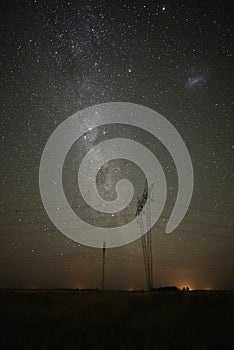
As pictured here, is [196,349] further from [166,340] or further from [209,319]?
[209,319]

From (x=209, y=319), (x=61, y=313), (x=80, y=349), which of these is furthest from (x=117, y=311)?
(x=80, y=349)

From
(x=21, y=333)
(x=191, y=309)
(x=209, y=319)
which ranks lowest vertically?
(x=21, y=333)

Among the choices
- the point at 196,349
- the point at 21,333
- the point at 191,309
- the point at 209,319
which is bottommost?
the point at 196,349

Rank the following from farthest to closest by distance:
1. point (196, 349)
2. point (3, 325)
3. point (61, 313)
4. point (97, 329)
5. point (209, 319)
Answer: point (61, 313)
point (209, 319)
point (3, 325)
point (97, 329)
point (196, 349)

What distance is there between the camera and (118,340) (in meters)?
8.85

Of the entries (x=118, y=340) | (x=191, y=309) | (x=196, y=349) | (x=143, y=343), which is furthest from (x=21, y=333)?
(x=191, y=309)

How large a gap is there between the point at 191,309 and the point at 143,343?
245 inches

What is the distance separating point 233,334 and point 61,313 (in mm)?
7075

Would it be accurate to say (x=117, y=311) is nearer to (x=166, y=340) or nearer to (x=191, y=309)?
(x=191, y=309)

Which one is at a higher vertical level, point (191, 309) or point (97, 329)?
point (191, 309)

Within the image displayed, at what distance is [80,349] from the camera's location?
315 inches

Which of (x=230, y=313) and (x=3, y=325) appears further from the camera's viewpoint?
(x=230, y=313)

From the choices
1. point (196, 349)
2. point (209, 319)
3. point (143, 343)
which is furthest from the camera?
point (209, 319)

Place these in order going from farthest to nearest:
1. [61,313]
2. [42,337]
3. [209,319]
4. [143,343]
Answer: [61,313] < [209,319] < [42,337] < [143,343]
